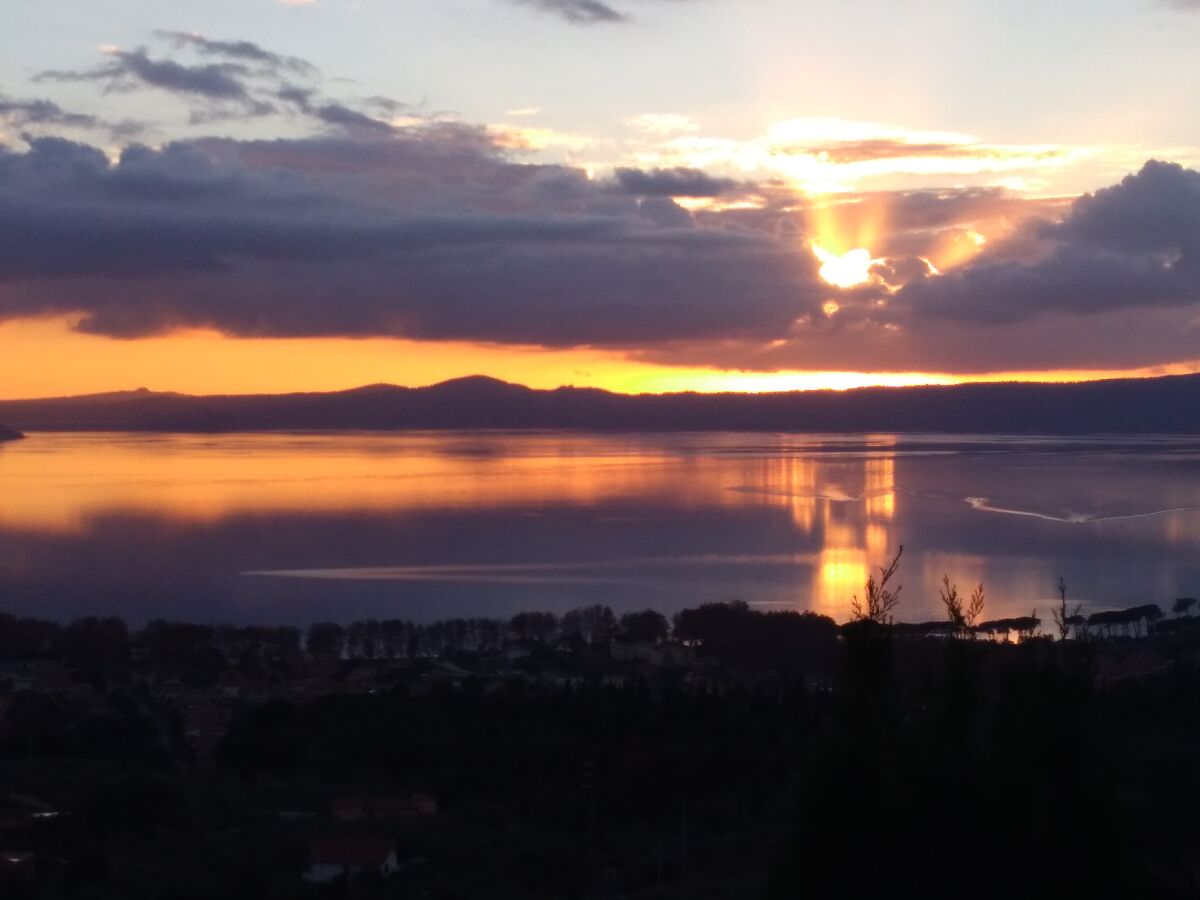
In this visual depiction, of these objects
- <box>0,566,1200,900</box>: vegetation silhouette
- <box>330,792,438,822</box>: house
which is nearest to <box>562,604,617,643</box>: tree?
<box>0,566,1200,900</box>: vegetation silhouette

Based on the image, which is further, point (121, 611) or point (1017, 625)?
point (121, 611)

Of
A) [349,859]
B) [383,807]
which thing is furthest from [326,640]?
[349,859]

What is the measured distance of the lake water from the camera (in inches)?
1000

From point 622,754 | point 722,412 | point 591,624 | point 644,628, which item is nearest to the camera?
point 622,754

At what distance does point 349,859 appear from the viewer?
29.1 feet

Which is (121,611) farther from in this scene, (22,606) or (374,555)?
(374,555)

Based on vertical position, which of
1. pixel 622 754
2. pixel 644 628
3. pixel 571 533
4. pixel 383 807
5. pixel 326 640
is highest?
pixel 571 533

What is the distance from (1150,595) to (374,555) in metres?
16.2

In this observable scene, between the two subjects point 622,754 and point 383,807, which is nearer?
point 383,807

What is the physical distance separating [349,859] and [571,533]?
26.4 m

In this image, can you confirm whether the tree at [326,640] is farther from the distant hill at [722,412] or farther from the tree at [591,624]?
the distant hill at [722,412]

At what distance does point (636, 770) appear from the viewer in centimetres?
1205

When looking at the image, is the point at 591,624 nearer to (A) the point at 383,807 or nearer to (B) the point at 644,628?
(B) the point at 644,628

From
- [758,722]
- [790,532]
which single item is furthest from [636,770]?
[790,532]
